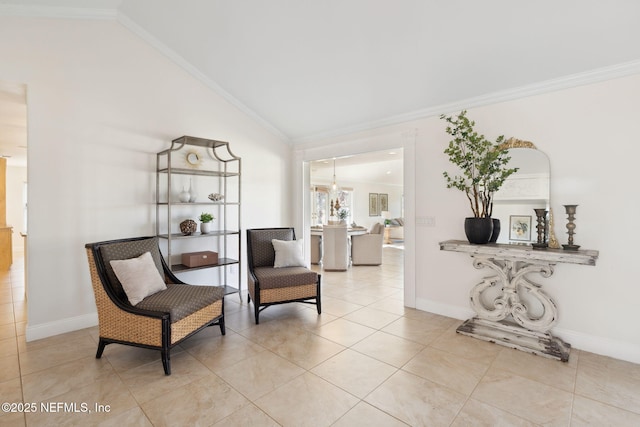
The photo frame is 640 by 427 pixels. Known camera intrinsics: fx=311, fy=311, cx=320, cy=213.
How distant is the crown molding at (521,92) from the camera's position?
261 centimetres

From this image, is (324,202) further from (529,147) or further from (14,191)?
(14,191)

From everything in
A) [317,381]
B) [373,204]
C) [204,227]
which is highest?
[373,204]

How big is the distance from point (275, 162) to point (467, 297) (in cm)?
343

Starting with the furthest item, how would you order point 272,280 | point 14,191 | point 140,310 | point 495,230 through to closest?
point 14,191, point 272,280, point 495,230, point 140,310

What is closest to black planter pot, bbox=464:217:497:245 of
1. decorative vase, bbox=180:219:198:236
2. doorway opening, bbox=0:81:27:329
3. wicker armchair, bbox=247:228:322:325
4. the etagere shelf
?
wicker armchair, bbox=247:228:322:325

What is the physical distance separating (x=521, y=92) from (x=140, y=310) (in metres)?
3.93

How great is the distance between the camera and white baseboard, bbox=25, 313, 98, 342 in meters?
2.96

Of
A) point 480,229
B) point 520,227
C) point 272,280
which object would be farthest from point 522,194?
point 272,280

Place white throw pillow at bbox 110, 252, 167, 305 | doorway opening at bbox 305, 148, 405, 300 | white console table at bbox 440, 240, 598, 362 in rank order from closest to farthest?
1. white throw pillow at bbox 110, 252, 167, 305
2. white console table at bbox 440, 240, 598, 362
3. doorway opening at bbox 305, 148, 405, 300

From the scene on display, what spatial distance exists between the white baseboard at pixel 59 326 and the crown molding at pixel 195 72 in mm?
3119

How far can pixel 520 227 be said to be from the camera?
311 cm

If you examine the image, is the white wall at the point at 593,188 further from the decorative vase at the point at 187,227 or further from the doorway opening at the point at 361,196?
the doorway opening at the point at 361,196

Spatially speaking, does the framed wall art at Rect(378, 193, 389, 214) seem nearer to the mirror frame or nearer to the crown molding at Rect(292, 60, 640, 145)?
the crown molding at Rect(292, 60, 640, 145)

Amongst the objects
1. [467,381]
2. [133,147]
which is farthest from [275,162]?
[467,381]
